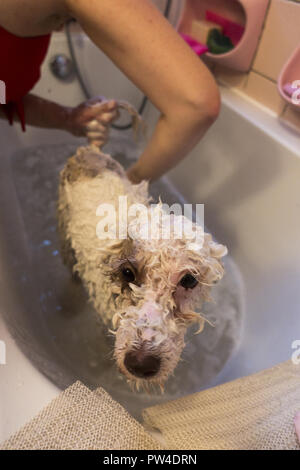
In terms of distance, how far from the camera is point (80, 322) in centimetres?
111

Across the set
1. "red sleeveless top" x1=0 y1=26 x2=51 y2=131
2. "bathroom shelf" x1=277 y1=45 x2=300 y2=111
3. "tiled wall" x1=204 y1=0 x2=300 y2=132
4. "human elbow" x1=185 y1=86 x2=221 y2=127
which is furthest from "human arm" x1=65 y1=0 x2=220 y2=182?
"tiled wall" x1=204 y1=0 x2=300 y2=132

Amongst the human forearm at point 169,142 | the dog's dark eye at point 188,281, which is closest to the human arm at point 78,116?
the human forearm at point 169,142

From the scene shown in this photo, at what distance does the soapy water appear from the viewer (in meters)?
0.87

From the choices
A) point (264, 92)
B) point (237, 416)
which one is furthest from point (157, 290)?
point (264, 92)

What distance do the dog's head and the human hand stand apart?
564mm

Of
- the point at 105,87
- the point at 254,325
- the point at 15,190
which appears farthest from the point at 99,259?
the point at 105,87

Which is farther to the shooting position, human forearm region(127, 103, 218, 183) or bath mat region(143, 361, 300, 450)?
human forearm region(127, 103, 218, 183)

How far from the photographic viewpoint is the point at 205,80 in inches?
32.5

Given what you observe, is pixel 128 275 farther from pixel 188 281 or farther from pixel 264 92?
pixel 264 92

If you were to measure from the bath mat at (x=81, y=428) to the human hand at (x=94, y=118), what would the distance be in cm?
88

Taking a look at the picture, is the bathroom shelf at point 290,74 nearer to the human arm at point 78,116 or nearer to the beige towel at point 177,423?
the human arm at point 78,116

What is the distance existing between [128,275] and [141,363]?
0.18 meters

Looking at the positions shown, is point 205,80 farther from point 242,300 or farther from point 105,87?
point 105,87

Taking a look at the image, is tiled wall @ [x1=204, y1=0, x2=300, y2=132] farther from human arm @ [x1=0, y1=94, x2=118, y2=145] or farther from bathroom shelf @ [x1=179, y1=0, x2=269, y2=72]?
human arm @ [x1=0, y1=94, x2=118, y2=145]
